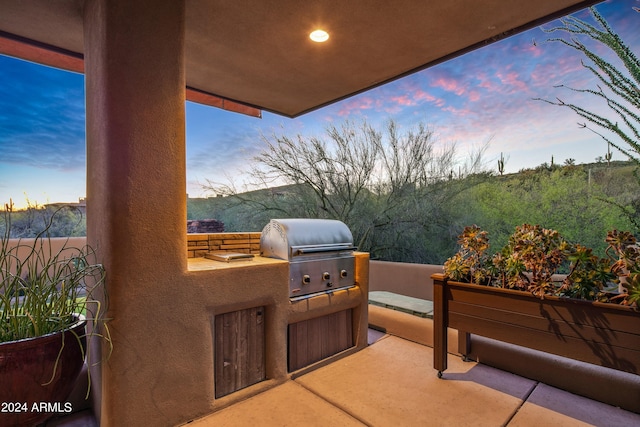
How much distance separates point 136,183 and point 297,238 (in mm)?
1255

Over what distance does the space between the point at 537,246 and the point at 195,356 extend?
7.69ft

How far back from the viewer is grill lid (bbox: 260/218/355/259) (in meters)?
2.52

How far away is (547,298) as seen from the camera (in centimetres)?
195

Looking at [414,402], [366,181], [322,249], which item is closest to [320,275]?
[322,249]

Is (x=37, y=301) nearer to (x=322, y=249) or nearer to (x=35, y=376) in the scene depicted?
(x=35, y=376)

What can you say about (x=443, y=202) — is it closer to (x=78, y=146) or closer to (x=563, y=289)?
(x=563, y=289)

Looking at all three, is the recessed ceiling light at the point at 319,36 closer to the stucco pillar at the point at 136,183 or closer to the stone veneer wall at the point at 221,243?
the stucco pillar at the point at 136,183

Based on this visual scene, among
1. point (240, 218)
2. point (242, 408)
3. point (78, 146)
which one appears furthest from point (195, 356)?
point (78, 146)

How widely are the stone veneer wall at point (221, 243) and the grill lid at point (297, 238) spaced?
135 millimetres

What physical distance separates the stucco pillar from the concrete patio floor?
1.85 ft

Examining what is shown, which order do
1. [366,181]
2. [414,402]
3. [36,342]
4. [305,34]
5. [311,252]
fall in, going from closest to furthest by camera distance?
1. [36,342]
2. [414,402]
3. [305,34]
4. [311,252]
5. [366,181]

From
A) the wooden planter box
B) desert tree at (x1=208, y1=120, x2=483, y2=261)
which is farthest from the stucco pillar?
desert tree at (x1=208, y1=120, x2=483, y2=261)

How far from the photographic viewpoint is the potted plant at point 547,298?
173 cm

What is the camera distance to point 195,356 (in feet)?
6.27
